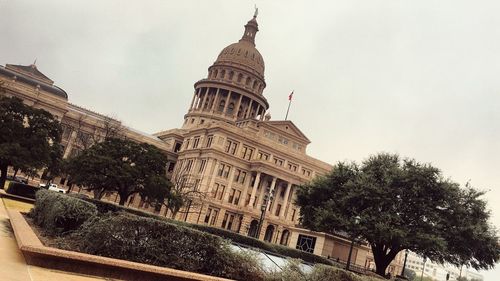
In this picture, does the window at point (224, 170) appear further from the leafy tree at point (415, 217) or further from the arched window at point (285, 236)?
the leafy tree at point (415, 217)

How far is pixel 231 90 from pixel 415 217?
70.2m

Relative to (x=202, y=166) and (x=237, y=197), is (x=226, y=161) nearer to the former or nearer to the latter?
(x=202, y=166)

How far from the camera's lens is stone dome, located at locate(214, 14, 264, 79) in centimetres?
10538

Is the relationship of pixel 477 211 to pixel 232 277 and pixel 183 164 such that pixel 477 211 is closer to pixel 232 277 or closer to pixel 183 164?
pixel 232 277

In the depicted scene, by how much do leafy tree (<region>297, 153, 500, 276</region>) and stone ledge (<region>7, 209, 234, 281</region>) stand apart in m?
26.9

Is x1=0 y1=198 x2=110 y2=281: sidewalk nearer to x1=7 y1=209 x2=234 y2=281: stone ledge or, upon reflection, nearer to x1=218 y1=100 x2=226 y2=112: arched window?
x1=7 y1=209 x2=234 y2=281: stone ledge

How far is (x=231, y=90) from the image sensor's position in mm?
100938

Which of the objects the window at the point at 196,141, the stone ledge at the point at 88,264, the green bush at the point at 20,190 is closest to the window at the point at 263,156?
the window at the point at 196,141

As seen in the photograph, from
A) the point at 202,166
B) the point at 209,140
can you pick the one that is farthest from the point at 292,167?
the point at 202,166

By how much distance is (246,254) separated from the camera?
12.6 meters

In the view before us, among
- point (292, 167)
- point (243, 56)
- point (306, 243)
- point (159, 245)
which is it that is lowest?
point (159, 245)

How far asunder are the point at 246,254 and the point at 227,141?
63458 mm

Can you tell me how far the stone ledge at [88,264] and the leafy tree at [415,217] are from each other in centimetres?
2688

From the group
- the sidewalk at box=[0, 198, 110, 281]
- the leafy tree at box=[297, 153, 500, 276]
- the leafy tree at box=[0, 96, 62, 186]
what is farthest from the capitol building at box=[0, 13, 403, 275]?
the sidewalk at box=[0, 198, 110, 281]
